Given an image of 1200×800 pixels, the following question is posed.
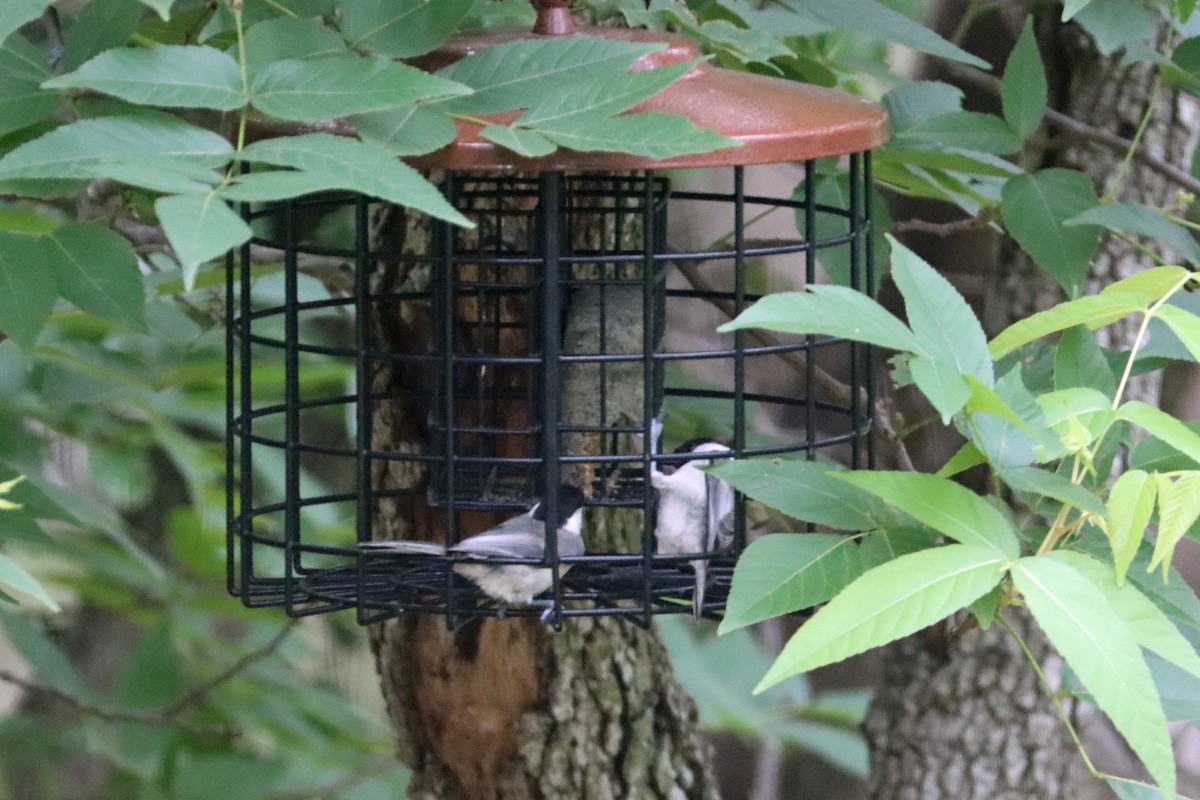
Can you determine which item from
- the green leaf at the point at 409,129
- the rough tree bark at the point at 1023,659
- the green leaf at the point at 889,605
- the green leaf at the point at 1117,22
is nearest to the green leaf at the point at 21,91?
the green leaf at the point at 409,129

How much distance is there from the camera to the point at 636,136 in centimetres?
104

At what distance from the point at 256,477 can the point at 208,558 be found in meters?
0.17

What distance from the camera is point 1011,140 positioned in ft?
4.85

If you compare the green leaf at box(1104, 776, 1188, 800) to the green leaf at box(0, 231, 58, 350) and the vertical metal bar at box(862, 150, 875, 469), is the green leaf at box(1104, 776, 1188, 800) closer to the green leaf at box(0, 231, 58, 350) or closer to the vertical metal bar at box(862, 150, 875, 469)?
the vertical metal bar at box(862, 150, 875, 469)

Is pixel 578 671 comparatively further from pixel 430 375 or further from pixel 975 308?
pixel 975 308

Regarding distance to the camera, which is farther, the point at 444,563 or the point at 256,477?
the point at 256,477

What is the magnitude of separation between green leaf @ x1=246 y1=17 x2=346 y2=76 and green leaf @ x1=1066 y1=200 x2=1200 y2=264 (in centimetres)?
77

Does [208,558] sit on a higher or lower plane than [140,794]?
higher

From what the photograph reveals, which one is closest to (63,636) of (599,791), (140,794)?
(140,794)

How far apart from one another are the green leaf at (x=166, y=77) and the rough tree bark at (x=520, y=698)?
72 cm

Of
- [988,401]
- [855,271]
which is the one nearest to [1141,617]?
[988,401]

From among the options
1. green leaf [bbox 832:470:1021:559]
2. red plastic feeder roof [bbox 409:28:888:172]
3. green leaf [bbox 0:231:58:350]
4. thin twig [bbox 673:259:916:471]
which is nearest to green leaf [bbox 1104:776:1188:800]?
green leaf [bbox 832:470:1021:559]

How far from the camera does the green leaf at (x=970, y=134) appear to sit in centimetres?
147

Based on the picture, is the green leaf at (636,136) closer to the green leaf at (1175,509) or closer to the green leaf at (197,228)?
the green leaf at (197,228)
